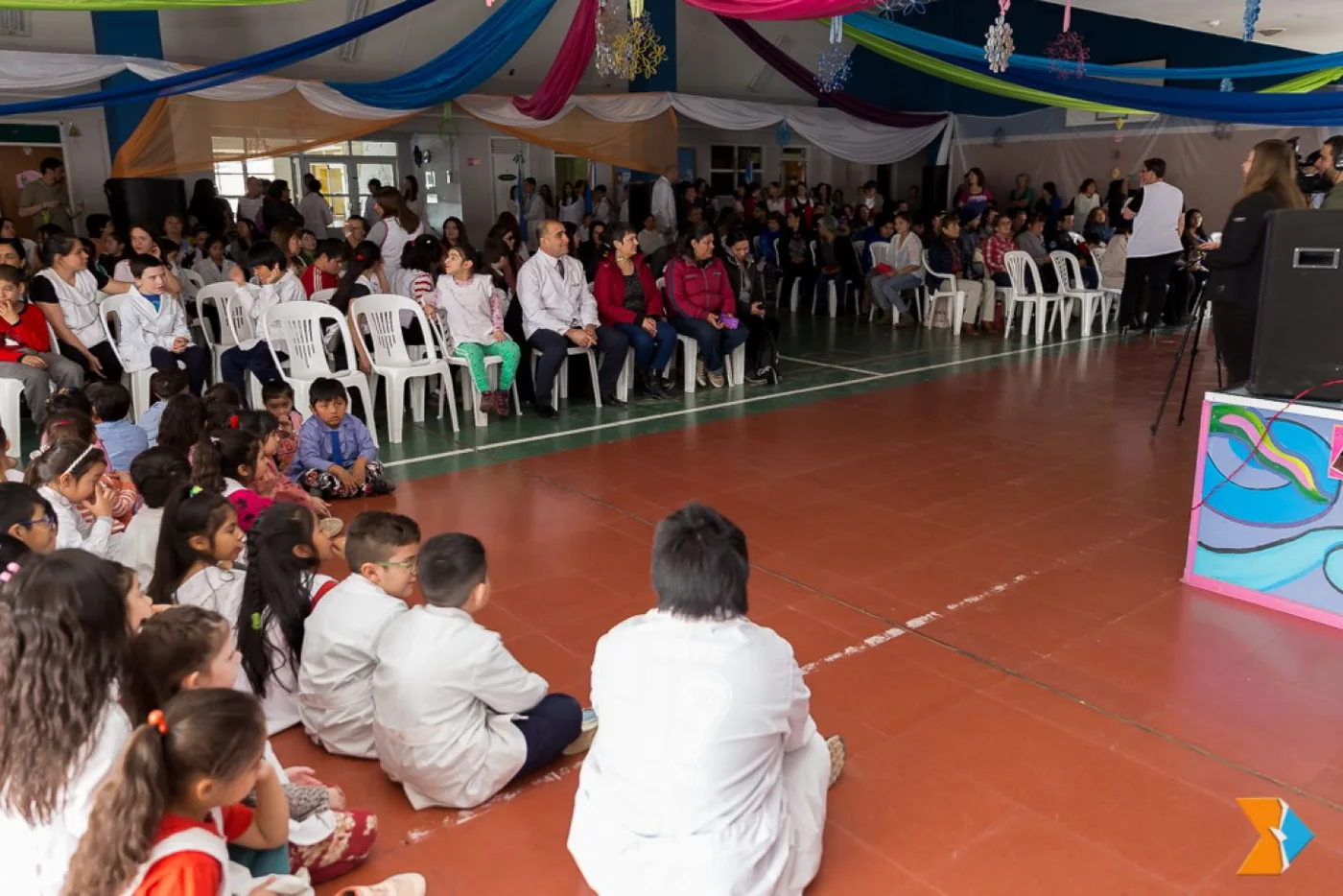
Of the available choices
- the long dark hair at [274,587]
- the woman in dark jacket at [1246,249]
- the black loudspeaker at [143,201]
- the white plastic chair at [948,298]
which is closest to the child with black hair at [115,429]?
the long dark hair at [274,587]

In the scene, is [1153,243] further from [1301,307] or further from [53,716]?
[53,716]

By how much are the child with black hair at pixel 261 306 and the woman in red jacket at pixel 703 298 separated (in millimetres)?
2402

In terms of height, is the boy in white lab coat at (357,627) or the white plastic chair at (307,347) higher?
the white plastic chair at (307,347)

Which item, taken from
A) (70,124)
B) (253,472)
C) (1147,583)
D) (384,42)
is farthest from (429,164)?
Result: (1147,583)

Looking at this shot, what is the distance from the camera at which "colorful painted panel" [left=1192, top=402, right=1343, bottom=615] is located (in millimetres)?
3105

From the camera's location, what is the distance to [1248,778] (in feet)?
7.77

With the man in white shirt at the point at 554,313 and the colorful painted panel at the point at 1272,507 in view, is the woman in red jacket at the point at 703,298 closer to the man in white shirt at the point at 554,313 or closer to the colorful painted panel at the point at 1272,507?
the man in white shirt at the point at 554,313

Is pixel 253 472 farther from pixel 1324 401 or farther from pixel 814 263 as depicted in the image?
pixel 814 263

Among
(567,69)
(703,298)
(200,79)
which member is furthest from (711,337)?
(200,79)

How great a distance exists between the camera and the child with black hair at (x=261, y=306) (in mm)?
5605

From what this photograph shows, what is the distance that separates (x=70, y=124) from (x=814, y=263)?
756cm

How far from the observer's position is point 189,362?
18.5 ft

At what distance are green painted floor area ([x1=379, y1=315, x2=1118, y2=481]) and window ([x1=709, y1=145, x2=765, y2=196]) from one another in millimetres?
5686

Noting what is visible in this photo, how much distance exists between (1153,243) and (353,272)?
633 centimetres
